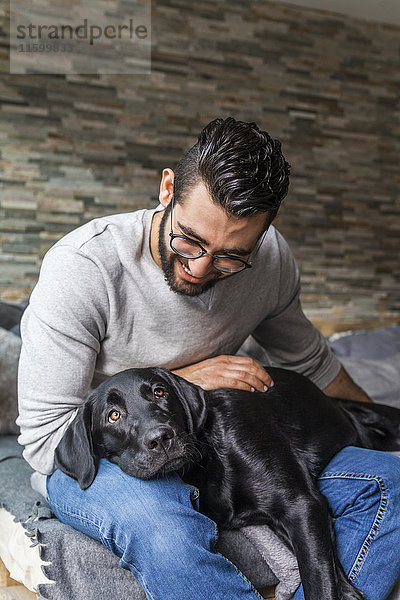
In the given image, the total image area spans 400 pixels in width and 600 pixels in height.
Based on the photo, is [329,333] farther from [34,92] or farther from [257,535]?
[257,535]

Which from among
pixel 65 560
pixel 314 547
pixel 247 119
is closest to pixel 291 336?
pixel 314 547

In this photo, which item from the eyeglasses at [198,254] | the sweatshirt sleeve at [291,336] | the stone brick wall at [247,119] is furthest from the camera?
the stone brick wall at [247,119]

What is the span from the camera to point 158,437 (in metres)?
1.29

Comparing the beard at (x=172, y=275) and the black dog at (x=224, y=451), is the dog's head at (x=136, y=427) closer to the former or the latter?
the black dog at (x=224, y=451)

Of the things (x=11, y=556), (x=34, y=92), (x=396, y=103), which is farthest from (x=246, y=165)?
(x=396, y=103)

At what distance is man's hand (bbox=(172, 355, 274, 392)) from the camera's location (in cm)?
161

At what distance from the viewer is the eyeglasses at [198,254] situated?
4.84 feet

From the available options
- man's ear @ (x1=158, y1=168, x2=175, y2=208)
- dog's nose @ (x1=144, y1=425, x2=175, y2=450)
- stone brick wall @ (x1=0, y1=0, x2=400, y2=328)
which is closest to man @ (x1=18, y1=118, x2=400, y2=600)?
man's ear @ (x1=158, y1=168, x2=175, y2=208)

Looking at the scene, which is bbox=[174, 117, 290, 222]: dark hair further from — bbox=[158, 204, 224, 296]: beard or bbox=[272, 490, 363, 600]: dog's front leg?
bbox=[272, 490, 363, 600]: dog's front leg

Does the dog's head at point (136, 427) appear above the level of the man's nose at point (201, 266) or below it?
below

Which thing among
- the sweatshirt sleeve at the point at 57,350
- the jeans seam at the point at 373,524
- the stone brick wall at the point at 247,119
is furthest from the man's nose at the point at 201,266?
the stone brick wall at the point at 247,119

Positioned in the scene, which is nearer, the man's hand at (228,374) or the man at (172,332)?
the man at (172,332)

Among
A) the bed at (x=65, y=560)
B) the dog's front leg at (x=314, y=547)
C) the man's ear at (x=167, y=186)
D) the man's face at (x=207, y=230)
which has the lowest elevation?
the bed at (x=65, y=560)

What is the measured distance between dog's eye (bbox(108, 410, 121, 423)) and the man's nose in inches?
16.2
